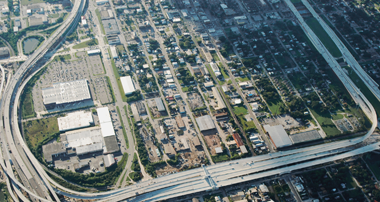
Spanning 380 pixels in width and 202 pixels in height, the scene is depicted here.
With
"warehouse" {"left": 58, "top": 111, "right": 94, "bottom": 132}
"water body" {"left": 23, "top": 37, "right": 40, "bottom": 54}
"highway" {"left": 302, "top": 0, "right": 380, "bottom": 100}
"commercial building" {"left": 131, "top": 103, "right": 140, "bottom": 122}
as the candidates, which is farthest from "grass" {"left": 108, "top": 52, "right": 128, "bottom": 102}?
"highway" {"left": 302, "top": 0, "right": 380, "bottom": 100}

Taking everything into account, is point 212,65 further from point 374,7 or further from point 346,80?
point 374,7

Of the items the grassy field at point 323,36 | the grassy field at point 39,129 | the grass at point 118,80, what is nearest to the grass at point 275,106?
the grassy field at point 323,36

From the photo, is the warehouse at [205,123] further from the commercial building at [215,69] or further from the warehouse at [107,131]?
the warehouse at [107,131]

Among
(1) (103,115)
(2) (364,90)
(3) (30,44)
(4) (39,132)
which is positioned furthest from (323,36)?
(3) (30,44)

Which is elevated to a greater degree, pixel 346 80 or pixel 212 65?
pixel 212 65

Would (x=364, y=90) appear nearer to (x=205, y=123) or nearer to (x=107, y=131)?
(x=205, y=123)

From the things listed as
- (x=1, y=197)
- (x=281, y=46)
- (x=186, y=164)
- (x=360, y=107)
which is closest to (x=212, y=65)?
(x=281, y=46)
